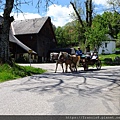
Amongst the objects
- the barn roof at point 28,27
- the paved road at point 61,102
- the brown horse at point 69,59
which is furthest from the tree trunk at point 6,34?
the barn roof at point 28,27

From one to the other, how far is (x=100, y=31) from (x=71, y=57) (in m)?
22.4

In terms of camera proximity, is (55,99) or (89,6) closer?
(55,99)

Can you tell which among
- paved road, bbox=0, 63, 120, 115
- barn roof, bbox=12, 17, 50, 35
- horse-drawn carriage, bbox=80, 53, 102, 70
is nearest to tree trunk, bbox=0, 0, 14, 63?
horse-drawn carriage, bbox=80, 53, 102, 70

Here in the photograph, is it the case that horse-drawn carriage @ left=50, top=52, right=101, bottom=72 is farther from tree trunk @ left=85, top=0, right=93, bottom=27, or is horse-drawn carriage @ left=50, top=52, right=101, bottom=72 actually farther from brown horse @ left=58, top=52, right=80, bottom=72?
tree trunk @ left=85, top=0, right=93, bottom=27

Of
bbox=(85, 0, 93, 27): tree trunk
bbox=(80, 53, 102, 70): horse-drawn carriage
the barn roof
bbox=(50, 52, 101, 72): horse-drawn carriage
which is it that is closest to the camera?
bbox=(50, 52, 101, 72): horse-drawn carriage

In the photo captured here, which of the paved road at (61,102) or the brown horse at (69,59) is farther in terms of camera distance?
the brown horse at (69,59)

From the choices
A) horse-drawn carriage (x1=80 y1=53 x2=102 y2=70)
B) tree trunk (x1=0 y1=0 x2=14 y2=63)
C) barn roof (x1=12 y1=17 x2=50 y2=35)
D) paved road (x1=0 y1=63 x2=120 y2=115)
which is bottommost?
paved road (x1=0 y1=63 x2=120 y2=115)

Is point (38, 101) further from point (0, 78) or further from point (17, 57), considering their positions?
point (17, 57)

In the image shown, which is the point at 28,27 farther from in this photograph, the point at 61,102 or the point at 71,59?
the point at 61,102

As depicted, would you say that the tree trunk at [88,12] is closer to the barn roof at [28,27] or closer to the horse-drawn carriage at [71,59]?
the barn roof at [28,27]

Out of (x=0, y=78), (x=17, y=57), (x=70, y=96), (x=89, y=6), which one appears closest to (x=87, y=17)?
(x=89, y=6)

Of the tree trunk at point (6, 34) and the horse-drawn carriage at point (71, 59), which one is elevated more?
the tree trunk at point (6, 34)

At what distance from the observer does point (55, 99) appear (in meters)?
7.91

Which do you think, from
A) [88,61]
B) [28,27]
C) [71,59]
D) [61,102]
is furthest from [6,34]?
[28,27]
